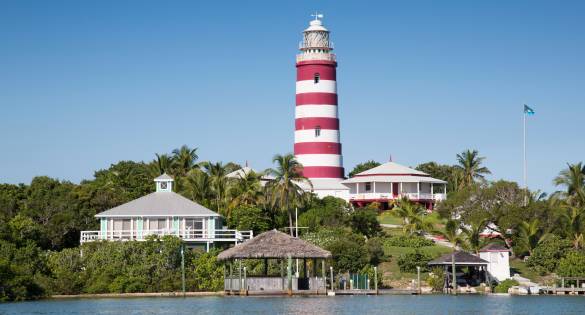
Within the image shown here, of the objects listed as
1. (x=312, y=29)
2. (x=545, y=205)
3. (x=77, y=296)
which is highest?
(x=312, y=29)

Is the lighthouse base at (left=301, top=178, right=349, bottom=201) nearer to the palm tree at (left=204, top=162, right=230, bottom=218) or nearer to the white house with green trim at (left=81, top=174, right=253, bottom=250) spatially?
the palm tree at (left=204, top=162, right=230, bottom=218)

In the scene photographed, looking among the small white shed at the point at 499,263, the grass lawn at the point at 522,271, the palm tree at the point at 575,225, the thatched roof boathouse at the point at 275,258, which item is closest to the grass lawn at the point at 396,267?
the small white shed at the point at 499,263

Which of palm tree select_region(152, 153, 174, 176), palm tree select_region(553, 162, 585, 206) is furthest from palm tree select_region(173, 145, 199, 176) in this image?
palm tree select_region(553, 162, 585, 206)

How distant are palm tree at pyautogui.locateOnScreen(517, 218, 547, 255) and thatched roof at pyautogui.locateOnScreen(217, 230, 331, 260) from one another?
1571 cm

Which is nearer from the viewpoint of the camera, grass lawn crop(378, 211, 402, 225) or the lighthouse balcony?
grass lawn crop(378, 211, 402, 225)

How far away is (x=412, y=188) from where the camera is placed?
99.8 metres

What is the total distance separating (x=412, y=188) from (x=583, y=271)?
→ 31.5m

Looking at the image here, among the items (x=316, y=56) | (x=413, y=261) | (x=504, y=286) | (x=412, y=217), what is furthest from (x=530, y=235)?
(x=316, y=56)

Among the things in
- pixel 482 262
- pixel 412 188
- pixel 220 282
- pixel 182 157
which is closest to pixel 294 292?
pixel 220 282

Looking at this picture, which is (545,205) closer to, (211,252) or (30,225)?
(211,252)

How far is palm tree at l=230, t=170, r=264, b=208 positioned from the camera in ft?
272

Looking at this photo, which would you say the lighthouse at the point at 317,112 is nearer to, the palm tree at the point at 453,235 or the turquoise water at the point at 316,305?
the palm tree at the point at 453,235

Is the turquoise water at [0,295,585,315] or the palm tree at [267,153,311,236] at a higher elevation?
the palm tree at [267,153,311,236]

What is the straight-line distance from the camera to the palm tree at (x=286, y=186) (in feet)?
267
